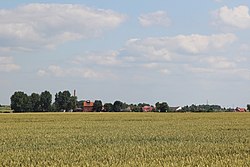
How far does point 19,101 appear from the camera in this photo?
158375 millimetres

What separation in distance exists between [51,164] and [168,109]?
135 m

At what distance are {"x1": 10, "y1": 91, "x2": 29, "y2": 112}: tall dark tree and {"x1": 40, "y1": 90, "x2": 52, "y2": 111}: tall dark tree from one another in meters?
5.20

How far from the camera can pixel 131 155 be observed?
18.4 meters

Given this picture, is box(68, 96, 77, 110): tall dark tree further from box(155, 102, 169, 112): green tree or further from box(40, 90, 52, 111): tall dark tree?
box(155, 102, 169, 112): green tree

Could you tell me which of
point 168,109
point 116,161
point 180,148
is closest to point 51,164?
point 116,161

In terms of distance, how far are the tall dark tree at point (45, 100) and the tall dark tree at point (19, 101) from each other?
5200mm

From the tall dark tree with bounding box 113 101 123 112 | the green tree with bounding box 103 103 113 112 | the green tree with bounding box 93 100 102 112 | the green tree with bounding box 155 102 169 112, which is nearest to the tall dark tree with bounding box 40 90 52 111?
the green tree with bounding box 93 100 102 112

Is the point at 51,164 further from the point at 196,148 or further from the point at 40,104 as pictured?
the point at 40,104

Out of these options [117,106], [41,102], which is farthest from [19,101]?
[117,106]

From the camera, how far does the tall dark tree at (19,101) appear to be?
517 ft

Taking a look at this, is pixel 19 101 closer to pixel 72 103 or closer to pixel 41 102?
pixel 41 102

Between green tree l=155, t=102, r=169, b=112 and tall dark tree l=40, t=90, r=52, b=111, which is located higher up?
tall dark tree l=40, t=90, r=52, b=111

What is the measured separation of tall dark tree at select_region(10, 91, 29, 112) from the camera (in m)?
158

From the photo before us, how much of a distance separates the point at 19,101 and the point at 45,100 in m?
8.68
